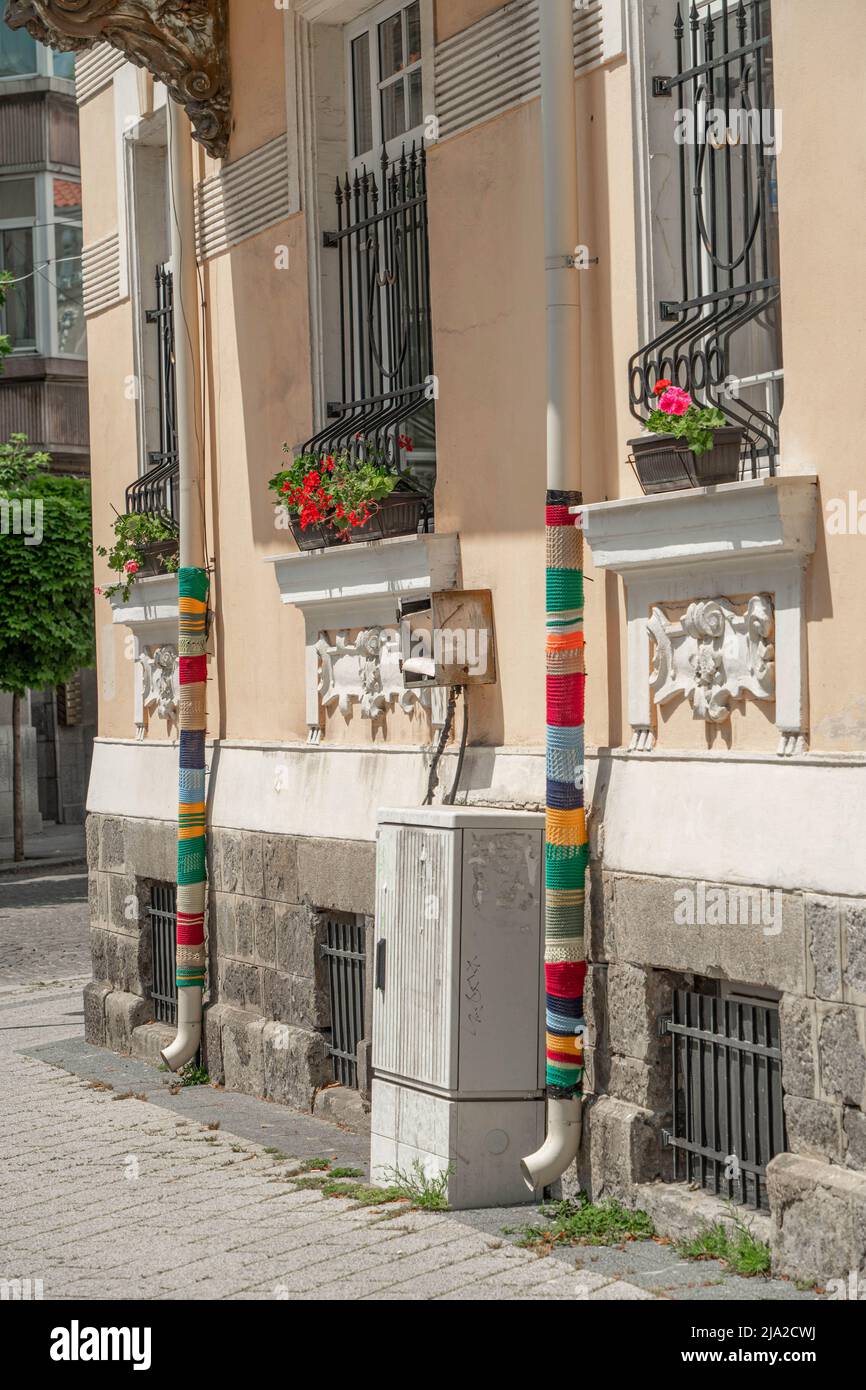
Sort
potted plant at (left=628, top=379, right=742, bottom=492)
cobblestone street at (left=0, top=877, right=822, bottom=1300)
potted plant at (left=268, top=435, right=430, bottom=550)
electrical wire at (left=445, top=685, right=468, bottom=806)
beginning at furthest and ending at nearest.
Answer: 1. potted plant at (left=268, top=435, right=430, bottom=550)
2. electrical wire at (left=445, top=685, right=468, bottom=806)
3. potted plant at (left=628, top=379, right=742, bottom=492)
4. cobblestone street at (left=0, top=877, right=822, bottom=1300)

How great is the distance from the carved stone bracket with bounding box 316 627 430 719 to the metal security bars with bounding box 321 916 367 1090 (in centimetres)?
105

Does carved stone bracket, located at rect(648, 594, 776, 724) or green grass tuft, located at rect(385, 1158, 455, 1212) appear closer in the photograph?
carved stone bracket, located at rect(648, 594, 776, 724)

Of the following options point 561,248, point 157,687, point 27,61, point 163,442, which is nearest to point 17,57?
point 27,61

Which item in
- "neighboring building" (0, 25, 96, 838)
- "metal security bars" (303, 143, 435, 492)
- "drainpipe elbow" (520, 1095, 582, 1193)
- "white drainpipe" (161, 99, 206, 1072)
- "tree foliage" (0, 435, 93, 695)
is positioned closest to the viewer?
"drainpipe elbow" (520, 1095, 582, 1193)

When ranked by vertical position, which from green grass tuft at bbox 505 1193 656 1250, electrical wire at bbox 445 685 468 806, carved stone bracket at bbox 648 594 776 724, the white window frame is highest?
the white window frame

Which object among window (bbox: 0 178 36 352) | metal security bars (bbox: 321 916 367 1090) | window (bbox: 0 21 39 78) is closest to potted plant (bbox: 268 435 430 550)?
metal security bars (bbox: 321 916 367 1090)

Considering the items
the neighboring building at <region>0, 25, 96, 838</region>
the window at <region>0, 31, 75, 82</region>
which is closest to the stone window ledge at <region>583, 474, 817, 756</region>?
the neighboring building at <region>0, 25, 96, 838</region>

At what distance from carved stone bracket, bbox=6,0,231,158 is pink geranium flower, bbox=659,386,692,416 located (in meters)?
4.43

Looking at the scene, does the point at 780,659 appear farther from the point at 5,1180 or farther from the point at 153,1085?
the point at 153,1085

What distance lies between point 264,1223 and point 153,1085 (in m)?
3.32

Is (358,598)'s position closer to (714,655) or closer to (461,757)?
(461,757)

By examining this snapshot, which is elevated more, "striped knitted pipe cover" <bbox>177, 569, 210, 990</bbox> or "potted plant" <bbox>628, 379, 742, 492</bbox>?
"potted plant" <bbox>628, 379, 742, 492</bbox>

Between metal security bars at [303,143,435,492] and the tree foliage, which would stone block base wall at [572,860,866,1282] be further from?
the tree foliage

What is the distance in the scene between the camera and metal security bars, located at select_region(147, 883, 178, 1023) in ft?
36.9
